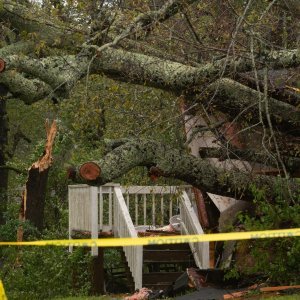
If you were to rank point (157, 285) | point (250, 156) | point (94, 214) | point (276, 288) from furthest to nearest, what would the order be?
point (94, 214), point (157, 285), point (250, 156), point (276, 288)

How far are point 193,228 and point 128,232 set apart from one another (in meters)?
1.39

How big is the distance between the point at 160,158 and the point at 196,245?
17.6ft

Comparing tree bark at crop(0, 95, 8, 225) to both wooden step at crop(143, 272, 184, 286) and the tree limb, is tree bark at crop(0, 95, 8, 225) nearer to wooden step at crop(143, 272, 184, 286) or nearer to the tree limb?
wooden step at crop(143, 272, 184, 286)

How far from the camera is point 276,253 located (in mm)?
11781

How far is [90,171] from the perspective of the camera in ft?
33.6

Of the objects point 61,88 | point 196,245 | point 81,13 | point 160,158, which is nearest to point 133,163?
point 160,158

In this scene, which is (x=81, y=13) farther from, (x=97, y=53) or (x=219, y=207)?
(x=219, y=207)

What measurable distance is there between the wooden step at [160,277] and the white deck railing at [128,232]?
0.39 metres

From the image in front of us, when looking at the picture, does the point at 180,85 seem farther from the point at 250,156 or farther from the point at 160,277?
the point at 160,277

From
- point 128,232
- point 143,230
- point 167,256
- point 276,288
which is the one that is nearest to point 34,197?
point 143,230

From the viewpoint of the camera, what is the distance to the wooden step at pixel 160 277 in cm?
1623

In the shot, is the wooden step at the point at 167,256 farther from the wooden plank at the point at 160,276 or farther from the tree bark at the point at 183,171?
the tree bark at the point at 183,171

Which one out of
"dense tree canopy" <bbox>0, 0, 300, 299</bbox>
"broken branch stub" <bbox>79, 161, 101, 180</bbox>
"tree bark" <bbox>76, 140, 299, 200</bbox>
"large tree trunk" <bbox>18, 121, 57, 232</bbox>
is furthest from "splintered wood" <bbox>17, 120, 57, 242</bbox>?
"broken branch stub" <bbox>79, 161, 101, 180</bbox>

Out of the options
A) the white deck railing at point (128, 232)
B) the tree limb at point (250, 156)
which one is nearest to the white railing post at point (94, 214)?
the white deck railing at point (128, 232)
